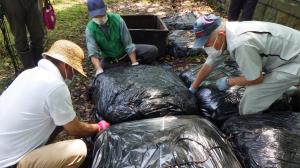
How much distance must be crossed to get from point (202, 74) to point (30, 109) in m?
1.41

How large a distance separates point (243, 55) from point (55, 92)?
1.22 metres

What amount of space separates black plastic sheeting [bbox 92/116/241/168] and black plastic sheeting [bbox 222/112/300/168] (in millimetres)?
116

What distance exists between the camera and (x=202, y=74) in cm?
252

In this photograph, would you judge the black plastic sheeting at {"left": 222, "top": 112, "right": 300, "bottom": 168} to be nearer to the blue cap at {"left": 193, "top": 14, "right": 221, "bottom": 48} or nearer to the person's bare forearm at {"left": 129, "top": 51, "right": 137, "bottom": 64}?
the blue cap at {"left": 193, "top": 14, "right": 221, "bottom": 48}

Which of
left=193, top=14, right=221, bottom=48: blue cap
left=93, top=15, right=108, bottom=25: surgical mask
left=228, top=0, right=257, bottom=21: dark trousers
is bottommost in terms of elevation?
left=228, top=0, right=257, bottom=21: dark trousers

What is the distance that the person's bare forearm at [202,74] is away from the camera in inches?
97.7

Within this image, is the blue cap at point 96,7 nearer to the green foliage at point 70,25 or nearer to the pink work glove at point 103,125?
the pink work glove at point 103,125

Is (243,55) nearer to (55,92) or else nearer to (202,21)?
(202,21)

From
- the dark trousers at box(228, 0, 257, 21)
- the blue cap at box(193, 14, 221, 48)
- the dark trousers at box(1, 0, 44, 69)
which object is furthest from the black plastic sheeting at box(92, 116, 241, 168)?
the dark trousers at box(228, 0, 257, 21)

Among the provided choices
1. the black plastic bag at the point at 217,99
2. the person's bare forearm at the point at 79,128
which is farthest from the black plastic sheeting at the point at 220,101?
the person's bare forearm at the point at 79,128

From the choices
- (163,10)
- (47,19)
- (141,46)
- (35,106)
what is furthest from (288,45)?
(163,10)

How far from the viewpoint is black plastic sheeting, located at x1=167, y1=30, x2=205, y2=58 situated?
369 cm

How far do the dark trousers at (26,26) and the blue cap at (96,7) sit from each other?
3.03 ft

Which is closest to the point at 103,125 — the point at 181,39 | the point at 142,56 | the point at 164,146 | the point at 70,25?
the point at 164,146
